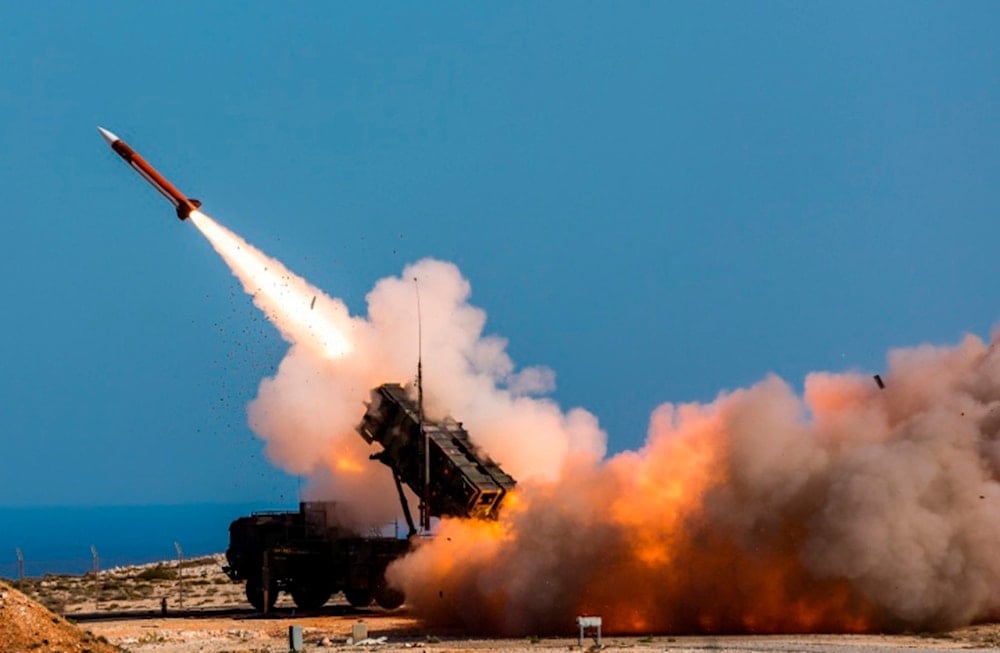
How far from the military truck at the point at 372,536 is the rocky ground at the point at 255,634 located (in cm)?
60

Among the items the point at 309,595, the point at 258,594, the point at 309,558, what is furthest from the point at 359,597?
the point at 258,594

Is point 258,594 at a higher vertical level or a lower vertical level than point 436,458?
lower

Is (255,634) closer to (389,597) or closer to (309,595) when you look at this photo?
(389,597)

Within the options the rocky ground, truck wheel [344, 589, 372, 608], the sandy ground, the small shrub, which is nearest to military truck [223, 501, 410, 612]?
truck wheel [344, 589, 372, 608]

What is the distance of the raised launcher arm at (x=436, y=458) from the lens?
34.6 metres

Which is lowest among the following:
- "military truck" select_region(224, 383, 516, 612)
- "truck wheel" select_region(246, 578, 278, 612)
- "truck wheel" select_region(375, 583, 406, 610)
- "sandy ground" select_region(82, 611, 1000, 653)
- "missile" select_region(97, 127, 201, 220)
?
"sandy ground" select_region(82, 611, 1000, 653)

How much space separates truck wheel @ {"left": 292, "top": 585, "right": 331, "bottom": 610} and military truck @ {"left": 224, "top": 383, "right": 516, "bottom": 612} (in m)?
0.02

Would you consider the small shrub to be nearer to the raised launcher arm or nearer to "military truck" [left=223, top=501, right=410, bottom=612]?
"military truck" [left=223, top=501, right=410, bottom=612]

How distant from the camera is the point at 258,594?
1501 inches

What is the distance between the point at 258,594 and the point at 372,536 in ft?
9.35

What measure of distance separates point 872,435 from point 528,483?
277 inches

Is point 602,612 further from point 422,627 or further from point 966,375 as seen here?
point 966,375

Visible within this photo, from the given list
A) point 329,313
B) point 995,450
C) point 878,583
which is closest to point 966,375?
point 995,450

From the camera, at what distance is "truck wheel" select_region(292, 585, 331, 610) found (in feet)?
123
